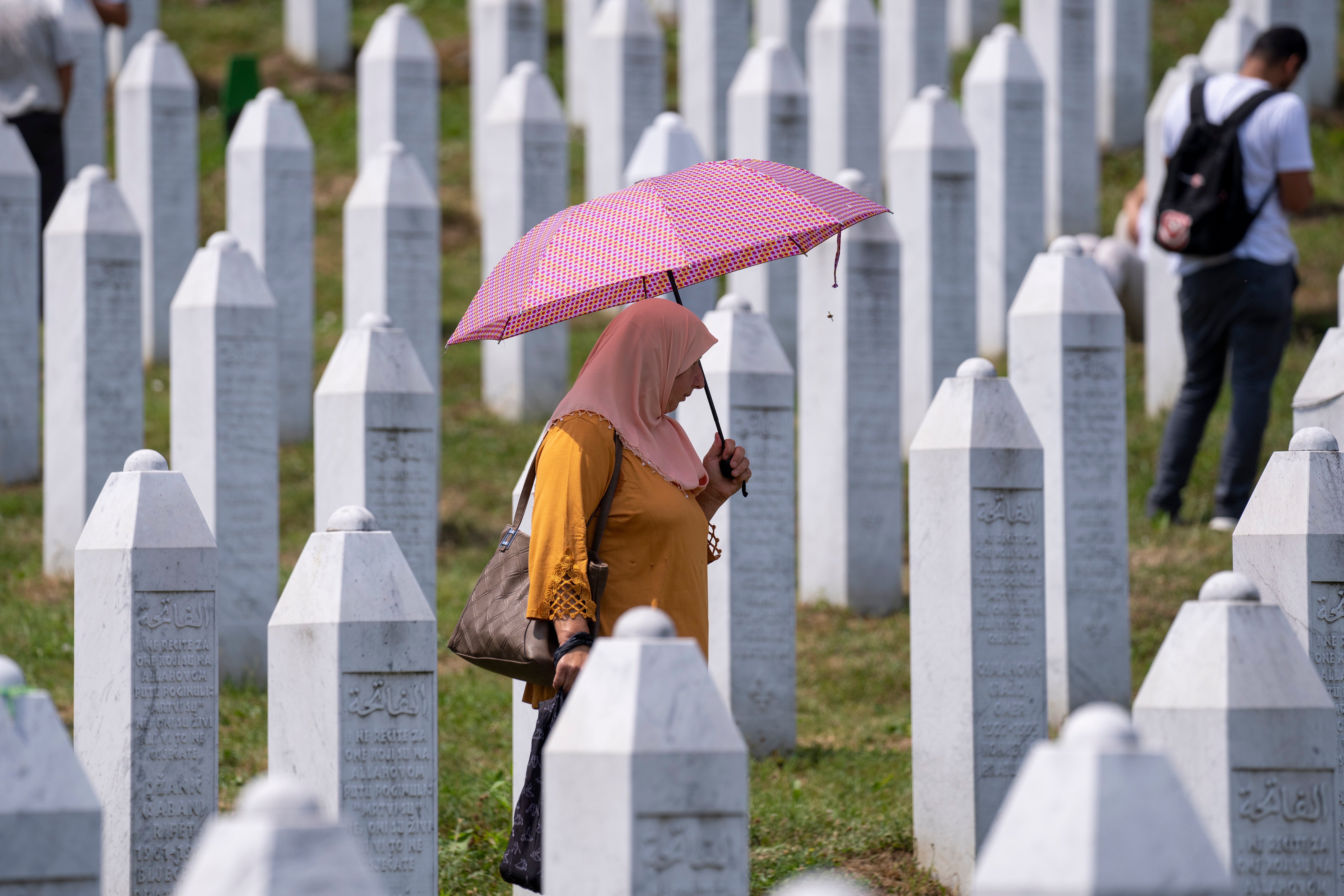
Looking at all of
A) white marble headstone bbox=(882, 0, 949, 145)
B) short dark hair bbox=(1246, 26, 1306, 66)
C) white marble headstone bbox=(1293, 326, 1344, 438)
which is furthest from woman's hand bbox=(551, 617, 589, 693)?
white marble headstone bbox=(882, 0, 949, 145)

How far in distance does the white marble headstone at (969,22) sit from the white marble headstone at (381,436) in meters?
10.4

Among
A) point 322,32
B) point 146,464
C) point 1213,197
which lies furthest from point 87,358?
point 322,32

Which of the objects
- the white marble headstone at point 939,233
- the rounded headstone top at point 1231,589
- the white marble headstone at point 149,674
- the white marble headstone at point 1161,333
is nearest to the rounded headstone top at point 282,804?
the rounded headstone top at point 1231,589

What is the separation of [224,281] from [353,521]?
324cm

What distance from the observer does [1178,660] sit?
3.57 metres

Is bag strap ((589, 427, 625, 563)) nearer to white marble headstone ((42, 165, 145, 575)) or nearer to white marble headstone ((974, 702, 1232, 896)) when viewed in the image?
white marble headstone ((974, 702, 1232, 896))

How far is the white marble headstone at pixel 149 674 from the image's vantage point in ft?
14.8

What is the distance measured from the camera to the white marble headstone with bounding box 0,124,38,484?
346 inches

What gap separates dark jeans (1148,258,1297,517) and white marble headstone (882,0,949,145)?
5.62 meters

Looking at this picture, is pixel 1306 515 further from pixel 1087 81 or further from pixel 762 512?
pixel 1087 81

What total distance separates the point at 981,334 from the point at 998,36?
1.73m

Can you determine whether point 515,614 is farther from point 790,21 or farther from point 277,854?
point 790,21

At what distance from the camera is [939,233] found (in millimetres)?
9109

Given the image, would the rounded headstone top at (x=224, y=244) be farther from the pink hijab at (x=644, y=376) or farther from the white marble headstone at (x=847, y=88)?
the white marble headstone at (x=847, y=88)
